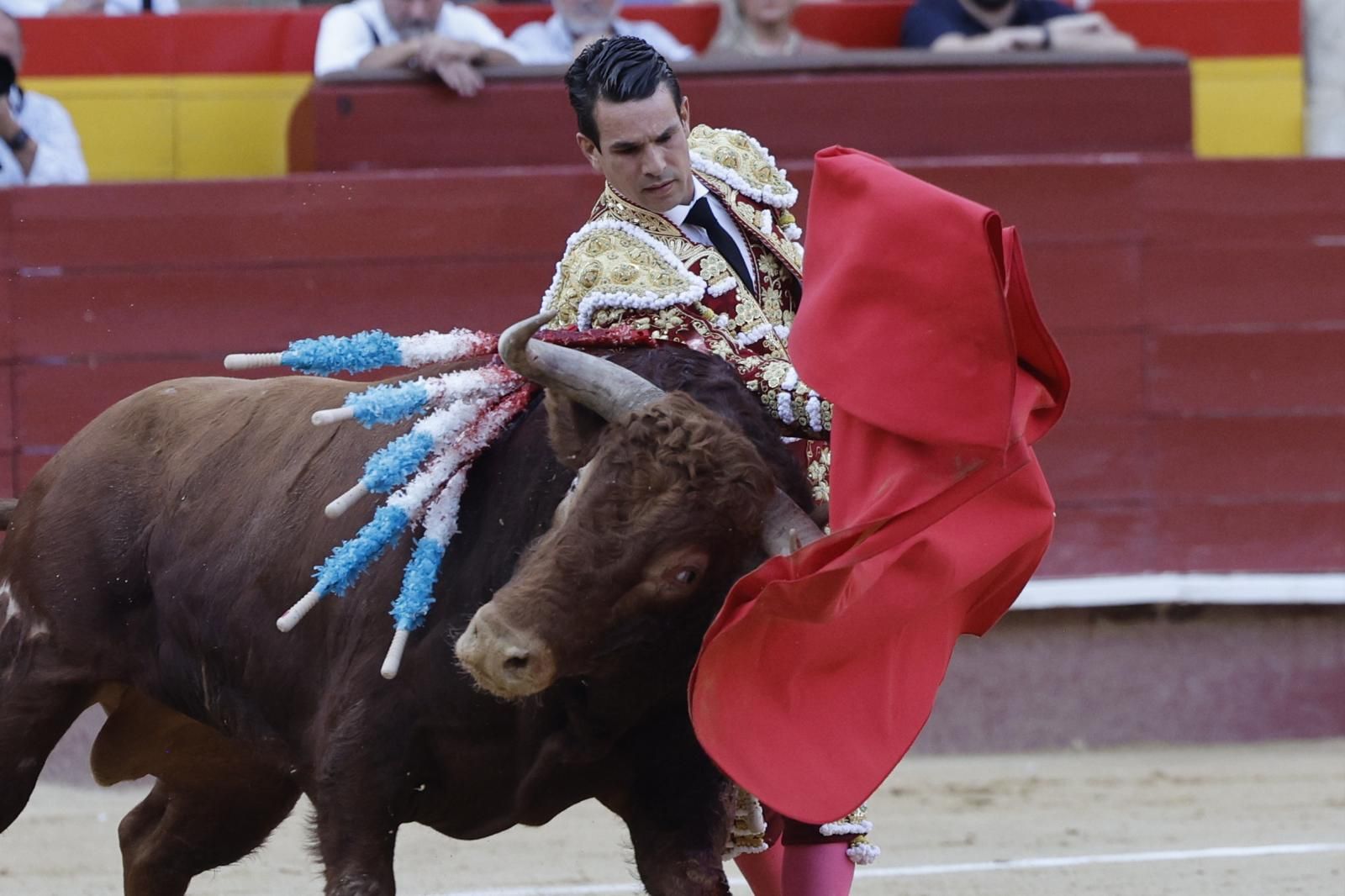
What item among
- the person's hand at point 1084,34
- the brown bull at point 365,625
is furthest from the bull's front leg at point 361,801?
the person's hand at point 1084,34

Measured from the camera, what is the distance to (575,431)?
2.60 metres

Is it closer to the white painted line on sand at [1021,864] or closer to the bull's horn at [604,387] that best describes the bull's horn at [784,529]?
the bull's horn at [604,387]

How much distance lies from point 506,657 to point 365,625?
513mm

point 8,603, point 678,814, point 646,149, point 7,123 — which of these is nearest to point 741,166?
point 646,149

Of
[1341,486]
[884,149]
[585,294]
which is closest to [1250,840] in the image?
[1341,486]

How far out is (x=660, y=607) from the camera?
2.51m

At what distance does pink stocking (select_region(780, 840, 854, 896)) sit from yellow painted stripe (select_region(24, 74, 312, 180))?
3.51m

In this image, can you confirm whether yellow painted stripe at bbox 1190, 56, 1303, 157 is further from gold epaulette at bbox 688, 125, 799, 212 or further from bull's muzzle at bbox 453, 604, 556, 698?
bull's muzzle at bbox 453, 604, 556, 698

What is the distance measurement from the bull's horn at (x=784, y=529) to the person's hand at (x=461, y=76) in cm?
333

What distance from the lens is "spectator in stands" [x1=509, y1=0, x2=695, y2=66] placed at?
587cm

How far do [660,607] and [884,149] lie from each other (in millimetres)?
3621

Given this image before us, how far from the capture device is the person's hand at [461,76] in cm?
564

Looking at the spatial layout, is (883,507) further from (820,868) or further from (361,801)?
(361,801)

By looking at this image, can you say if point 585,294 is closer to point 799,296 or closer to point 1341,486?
point 799,296
